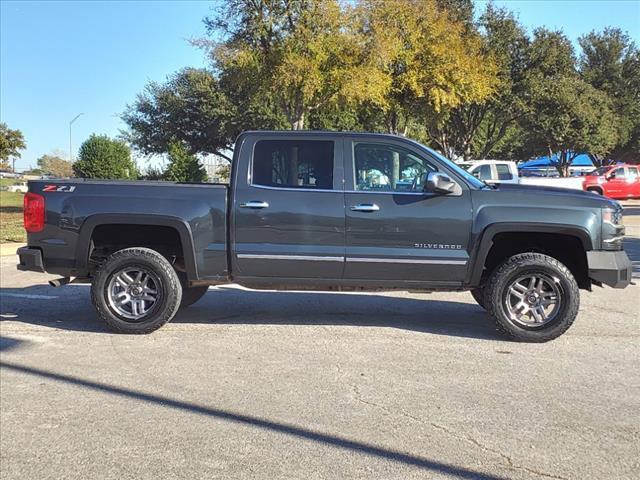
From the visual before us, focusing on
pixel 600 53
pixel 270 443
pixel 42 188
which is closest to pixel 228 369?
pixel 270 443

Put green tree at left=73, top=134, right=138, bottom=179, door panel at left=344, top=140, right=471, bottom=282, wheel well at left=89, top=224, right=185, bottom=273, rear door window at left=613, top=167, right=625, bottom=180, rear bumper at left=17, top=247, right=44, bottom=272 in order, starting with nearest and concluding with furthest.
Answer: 1. door panel at left=344, top=140, right=471, bottom=282
2. rear bumper at left=17, top=247, right=44, bottom=272
3. wheel well at left=89, top=224, right=185, bottom=273
4. green tree at left=73, top=134, right=138, bottom=179
5. rear door window at left=613, top=167, right=625, bottom=180

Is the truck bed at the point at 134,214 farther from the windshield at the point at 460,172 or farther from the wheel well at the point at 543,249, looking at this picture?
the wheel well at the point at 543,249

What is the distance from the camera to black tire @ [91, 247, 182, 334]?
605cm

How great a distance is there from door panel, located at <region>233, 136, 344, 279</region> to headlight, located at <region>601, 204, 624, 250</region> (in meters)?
2.53

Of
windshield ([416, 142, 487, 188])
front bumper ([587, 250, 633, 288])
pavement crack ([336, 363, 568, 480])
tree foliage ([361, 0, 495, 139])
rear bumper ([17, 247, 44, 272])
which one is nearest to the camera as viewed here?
pavement crack ([336, 363, 568, 480])

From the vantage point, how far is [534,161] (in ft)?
186

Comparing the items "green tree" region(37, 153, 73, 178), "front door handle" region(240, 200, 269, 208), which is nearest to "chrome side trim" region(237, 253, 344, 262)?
"front door handle" region(240, 200, 269, 208)

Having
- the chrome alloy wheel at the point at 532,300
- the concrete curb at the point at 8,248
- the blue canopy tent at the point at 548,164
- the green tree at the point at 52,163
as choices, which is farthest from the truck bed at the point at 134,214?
the green tree at the point at 52,163

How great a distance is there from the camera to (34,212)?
6070mm

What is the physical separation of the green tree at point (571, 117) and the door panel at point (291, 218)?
87.6 feet

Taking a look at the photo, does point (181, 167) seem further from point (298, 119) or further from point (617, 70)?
point (617, 70)

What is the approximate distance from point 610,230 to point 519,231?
882 millimetres

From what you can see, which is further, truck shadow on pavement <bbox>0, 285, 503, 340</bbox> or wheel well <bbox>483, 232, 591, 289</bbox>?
truck shadow on pavement <bbox>0, 285, 503, 340</bbox>

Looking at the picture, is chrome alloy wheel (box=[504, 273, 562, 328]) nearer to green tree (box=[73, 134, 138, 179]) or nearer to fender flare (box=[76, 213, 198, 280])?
fender flare (box=[76, 213, 198, 280])
